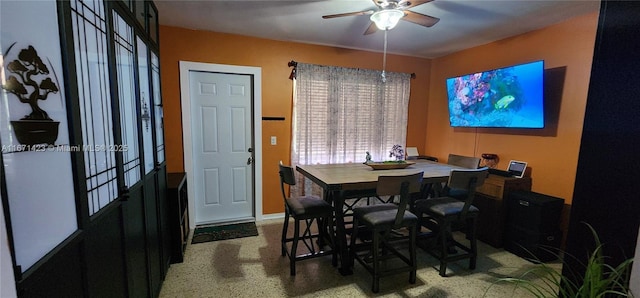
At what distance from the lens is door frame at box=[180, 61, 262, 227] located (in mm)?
3056

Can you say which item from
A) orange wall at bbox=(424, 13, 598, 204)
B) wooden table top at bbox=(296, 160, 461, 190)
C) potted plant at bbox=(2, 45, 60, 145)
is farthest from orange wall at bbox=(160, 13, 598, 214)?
potted plant at bbox=(2, 45, 60, 145)

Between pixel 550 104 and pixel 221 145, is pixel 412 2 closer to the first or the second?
pixel 550 104

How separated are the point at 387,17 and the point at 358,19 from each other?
2.19ft

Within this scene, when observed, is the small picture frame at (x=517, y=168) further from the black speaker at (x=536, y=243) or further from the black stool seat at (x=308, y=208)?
the black stool seat at (x=308, y=208)

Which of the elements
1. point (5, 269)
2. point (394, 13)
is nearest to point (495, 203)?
point (394, 13)

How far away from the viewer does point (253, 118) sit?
11.2ft

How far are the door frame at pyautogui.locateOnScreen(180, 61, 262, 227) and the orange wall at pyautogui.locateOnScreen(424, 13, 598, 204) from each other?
294 centimetres

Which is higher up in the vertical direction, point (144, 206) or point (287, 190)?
point (144, 206)

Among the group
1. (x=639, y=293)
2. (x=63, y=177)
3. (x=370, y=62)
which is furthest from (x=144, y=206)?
(x=370, y=62)

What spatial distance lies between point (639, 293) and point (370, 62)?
345 cm

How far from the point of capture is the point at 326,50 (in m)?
3.59

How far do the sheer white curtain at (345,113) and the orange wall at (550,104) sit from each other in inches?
40.5

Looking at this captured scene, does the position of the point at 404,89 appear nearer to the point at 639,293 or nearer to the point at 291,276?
the point at 291,276

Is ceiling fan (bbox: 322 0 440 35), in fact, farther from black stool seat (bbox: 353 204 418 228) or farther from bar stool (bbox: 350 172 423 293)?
black stool seat (bbox: 353 204 418 228)
